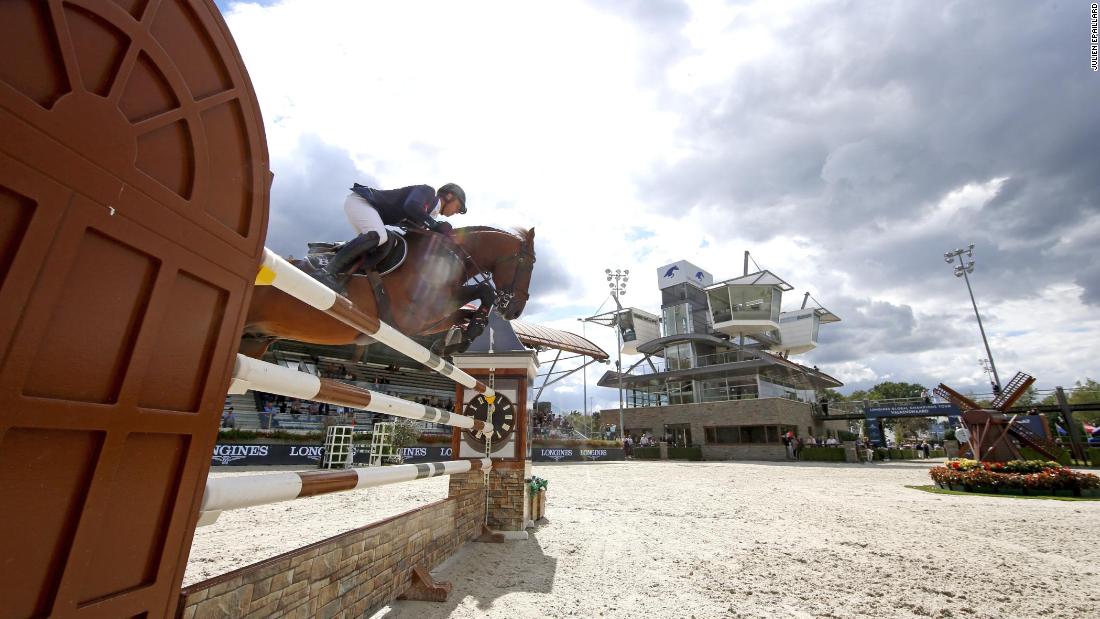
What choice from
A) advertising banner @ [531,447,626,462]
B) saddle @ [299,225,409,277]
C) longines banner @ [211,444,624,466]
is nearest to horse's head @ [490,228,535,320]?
saddle @ [299,225,409,277]

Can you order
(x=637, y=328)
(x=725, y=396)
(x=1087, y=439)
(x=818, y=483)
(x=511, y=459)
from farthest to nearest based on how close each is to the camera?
(x=637, y=328)
(x=725, y=396)
(x=1087, y=439)
(x=818, y=483)
(x=511, y=459)

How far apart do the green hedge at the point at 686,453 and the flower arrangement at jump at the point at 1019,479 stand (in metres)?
14.8

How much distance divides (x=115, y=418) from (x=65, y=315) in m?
0.19

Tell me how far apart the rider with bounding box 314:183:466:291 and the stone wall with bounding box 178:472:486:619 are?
5.01ft

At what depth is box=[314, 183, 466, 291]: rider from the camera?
2.96 m

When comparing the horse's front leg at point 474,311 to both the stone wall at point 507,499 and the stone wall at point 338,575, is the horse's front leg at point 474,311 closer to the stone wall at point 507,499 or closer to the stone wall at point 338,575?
the stone wall at point 338,575

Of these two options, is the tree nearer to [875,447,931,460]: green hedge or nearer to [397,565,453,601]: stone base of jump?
[397,565,453,601]: stone base of jump

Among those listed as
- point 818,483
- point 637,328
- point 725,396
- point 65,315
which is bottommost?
point 818,483

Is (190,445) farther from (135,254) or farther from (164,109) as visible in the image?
(164,109)

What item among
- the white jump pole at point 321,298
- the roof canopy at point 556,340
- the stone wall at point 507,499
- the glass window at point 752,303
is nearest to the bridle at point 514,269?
the white jump pole at point 321,298

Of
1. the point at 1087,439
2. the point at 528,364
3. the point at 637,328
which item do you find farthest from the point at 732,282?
the point at 528,364

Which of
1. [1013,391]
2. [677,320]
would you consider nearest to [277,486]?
[1013,391]

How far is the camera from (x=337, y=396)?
1995 mm

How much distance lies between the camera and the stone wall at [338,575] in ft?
5.20
